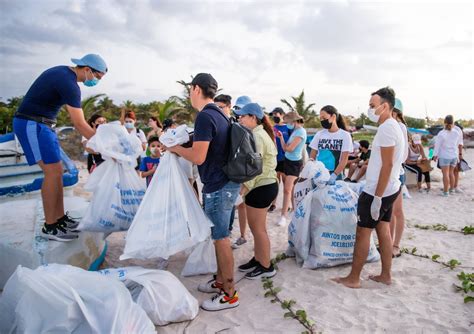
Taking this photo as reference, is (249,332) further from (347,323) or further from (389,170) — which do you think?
(389,170)

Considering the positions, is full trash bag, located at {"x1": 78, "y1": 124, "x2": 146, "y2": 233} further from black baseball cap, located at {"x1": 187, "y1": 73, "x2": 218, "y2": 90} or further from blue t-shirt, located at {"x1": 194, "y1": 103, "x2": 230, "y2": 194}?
black baseball cap, located at {"x1": 187, "y1": 73, "x2": 218, "y2": 90}

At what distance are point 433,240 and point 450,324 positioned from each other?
2107mm

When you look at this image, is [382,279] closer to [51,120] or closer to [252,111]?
[252,111]

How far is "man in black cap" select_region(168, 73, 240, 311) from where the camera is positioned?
8.24ft

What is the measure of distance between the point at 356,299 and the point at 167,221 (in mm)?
1658

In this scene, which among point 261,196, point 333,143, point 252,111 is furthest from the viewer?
point 333,143

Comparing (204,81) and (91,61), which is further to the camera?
(91,61)

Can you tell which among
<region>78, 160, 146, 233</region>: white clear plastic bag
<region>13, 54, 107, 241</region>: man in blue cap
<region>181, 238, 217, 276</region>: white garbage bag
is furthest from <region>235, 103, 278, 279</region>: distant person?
<region>13, 54, 107, 241</region>: man in blue cap

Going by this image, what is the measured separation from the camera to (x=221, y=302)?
278cm

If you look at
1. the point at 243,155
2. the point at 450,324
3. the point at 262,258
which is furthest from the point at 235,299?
the point at 450,324

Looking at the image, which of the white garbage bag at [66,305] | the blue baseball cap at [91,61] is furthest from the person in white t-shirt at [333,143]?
the white garbage bag at [66,305]

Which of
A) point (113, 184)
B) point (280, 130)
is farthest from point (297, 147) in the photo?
point (113, 184)

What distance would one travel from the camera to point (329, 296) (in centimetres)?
292

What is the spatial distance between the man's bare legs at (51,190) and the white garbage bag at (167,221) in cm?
81
